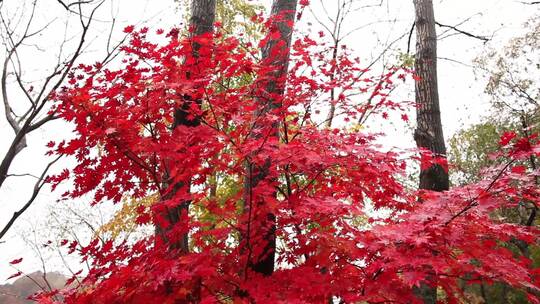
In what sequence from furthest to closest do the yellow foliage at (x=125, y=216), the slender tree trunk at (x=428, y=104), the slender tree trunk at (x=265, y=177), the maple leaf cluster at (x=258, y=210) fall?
the yellow foliage at (x=125, y=216) → the slender tree trunk at (x=428, y=104) → the slender tree trunk at (x=265, y=177) → the maple leaf cluster at (x=258, y=210)

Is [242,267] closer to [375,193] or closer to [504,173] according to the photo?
[375,193]

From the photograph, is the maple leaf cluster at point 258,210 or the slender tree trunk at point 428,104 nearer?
the maple leaf cluster at point 258,210

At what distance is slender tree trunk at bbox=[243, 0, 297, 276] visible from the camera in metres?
3.48

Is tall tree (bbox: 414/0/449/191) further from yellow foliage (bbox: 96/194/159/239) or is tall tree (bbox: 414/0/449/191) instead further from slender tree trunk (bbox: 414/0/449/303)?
yellow foliage (bbox: 96/194/159/239)

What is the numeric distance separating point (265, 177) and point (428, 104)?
3132 mm

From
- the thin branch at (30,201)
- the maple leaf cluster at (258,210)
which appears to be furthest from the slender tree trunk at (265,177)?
the thin branch at (30,201)

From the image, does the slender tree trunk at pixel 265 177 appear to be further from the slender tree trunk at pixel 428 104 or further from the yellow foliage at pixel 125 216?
the yellow foliage at pixel 125 216

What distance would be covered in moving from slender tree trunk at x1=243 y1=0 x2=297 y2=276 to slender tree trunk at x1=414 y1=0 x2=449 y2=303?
7.14ft

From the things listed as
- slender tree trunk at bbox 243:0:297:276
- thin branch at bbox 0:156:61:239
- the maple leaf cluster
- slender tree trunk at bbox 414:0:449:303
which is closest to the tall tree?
slender tree trunk at bbox 414:0:449:303

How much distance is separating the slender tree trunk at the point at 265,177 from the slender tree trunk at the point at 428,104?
2.18m

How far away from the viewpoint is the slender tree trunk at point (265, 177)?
3482 mm

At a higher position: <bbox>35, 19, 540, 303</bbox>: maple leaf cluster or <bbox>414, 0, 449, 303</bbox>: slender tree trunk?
<bbox>414, 0, 449, 303</bbox>: slender tree trunk

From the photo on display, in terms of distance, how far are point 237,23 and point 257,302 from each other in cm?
923

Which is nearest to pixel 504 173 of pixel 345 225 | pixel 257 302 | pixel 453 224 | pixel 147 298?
pixel 453 224
